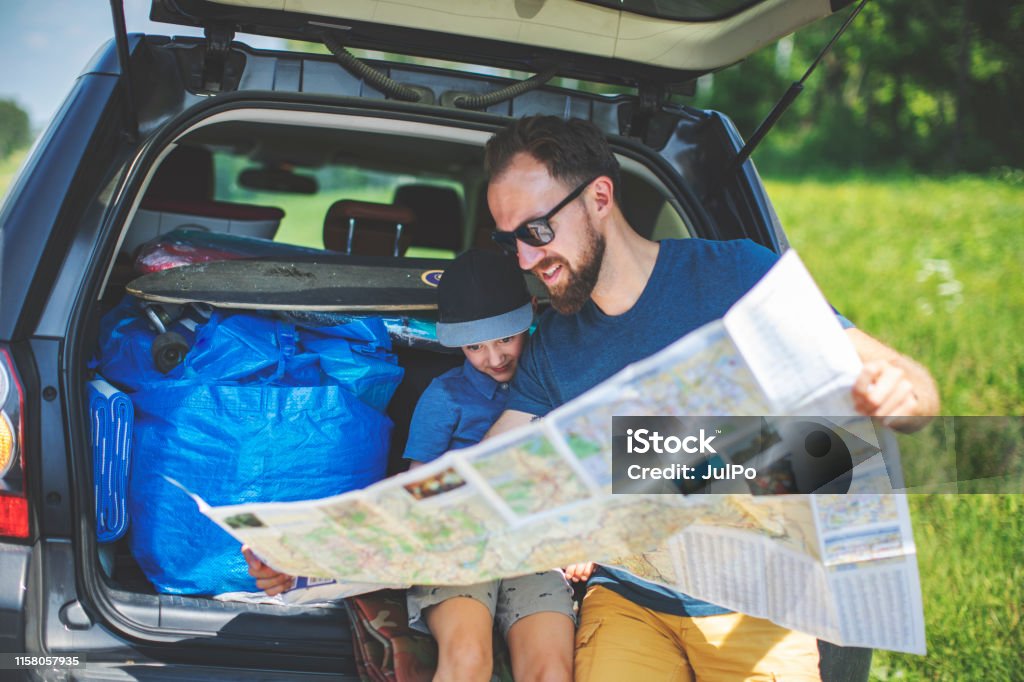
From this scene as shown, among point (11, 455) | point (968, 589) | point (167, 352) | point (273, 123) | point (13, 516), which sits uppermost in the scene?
point (273, 123)

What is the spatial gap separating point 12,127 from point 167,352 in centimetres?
1545

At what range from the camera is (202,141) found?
415cm

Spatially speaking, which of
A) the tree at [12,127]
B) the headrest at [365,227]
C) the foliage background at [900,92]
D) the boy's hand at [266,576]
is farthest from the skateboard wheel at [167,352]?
the foliage background at [900,92]

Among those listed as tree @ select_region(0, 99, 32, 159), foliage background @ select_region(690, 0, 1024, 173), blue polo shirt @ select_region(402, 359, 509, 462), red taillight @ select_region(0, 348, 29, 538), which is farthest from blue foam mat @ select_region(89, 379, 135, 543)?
foliage background @ select_region(690, 0, 1024, 173)

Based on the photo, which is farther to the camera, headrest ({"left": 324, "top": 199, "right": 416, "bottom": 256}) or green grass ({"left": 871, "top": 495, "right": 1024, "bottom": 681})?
headrest ({"left": 324, "top": 199, "right": 416, "bottom": 256})

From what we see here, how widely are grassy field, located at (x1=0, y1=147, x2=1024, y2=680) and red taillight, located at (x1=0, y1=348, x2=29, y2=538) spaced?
7.53 ft

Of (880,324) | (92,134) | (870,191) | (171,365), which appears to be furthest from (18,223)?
(870,191)

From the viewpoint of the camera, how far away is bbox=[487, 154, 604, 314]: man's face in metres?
2.05

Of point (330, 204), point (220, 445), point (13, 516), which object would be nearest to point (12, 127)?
point (330, 204)

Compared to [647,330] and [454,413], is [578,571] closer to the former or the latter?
[454,413]

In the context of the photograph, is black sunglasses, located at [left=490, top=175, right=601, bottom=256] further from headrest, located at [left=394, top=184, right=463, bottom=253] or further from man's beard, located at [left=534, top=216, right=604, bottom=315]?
headrest, located at [left=394, top=184, right=463, bottom=253]

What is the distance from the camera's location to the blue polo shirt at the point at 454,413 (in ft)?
6.97

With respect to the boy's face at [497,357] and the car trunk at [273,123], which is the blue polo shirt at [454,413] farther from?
the car trunk at [273,123]

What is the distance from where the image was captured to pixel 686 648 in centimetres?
197
